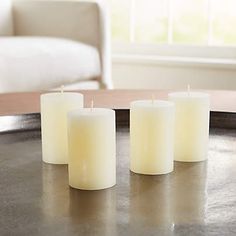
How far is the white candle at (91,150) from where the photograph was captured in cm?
79

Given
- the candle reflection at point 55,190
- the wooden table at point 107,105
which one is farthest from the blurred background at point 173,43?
the candle reflection at point 55,190

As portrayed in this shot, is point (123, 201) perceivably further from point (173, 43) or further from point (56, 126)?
point (173, 43)

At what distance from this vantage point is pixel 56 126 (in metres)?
0.93

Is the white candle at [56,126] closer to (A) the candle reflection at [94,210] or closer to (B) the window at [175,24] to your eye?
(A) the candle reflection at [94,210]

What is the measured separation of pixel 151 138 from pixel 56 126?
0.55 ft

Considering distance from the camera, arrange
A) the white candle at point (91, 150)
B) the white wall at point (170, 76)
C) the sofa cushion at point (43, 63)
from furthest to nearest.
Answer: the white wall at point (170, 76), the sofa cushion at point (43, 63), the white candle at point (91, 150)

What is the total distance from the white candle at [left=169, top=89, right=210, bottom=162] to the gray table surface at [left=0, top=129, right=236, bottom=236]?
22mm

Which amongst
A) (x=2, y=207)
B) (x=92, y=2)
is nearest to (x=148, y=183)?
(x=2, y=207)

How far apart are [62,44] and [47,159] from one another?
1.97 m

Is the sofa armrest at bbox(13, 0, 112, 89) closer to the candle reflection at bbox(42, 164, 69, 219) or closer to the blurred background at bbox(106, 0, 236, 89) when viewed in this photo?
the blurred background at bbox(106, 0, 236, 89)

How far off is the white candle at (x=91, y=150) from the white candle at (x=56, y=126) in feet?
0.38

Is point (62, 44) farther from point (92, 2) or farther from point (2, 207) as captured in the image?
point (2, 207)

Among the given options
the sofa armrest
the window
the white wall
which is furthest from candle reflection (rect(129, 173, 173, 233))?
the window

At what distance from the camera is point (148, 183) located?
2.68 feet
